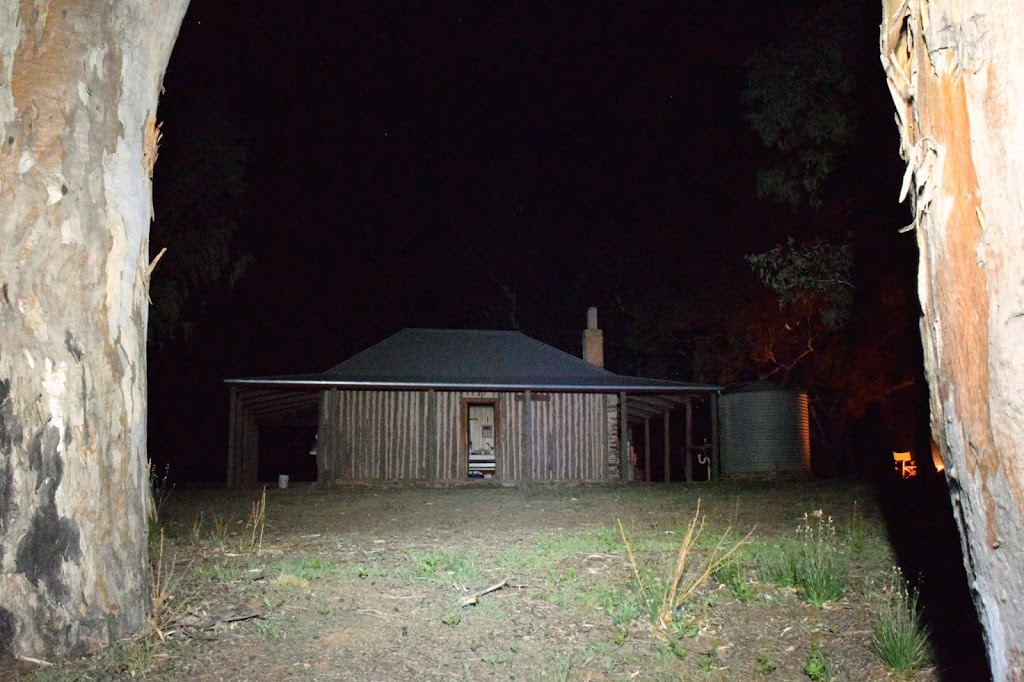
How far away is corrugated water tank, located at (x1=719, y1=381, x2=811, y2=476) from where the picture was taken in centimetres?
2223

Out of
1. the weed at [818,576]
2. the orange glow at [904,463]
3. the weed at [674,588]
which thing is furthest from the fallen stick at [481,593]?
the orange glow at [904,463]

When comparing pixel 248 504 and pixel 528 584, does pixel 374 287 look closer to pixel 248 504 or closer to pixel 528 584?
pixel 248 504

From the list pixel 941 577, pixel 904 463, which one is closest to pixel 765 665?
pixel 941 577

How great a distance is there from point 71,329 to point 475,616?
3.06 m

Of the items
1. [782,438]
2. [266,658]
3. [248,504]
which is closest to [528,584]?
[266,658]

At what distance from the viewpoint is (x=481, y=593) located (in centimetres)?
593

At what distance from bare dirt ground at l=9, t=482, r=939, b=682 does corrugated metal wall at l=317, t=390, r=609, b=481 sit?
1053cm

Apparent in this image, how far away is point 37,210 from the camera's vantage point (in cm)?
461

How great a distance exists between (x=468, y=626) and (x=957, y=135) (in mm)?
4018

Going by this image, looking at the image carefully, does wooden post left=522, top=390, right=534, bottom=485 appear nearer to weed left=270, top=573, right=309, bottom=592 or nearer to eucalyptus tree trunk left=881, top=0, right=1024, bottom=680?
weed left=270, top=573, right=309, bottom=592

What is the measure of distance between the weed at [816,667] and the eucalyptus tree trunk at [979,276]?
2.08 meters

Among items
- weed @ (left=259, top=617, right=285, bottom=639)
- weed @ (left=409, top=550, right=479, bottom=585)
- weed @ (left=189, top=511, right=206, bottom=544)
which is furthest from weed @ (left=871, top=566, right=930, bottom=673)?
weed @ (left=189, top=511, right=206, bottom=544)

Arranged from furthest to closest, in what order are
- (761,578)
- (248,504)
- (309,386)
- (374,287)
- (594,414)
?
(374,287)
(594,414)
(309,386)
(248,504)
(761,578)

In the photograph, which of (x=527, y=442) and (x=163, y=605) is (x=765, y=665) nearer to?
(x=163, y=605)
